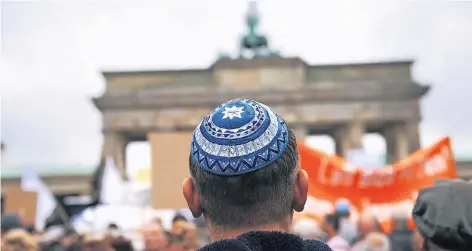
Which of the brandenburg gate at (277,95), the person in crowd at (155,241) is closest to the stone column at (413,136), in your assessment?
the brandenburg gate at (277,95)

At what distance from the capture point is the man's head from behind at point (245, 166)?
1226 millimetres

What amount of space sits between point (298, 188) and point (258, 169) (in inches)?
5.2

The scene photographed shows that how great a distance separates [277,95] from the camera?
109 feet

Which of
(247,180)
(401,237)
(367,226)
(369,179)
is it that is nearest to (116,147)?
(369,179)

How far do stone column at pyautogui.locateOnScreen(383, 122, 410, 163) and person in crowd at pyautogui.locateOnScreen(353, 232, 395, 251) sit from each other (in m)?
27.5

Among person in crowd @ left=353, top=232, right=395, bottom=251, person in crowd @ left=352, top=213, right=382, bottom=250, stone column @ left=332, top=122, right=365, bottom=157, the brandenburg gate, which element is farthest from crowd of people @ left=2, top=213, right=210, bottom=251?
stone column @ left=332, top=122, right=365, bottom=157

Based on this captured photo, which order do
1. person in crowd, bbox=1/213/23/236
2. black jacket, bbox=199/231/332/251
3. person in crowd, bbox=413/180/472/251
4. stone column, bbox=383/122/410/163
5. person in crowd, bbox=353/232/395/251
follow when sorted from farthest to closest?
stone column, bbox=383/122/410/163, person in crowd, bbox=1/213/23/236, person in crowd, bbox=353/232/395/251, person in crowd, bbox=413/180/472/251, black jacket, bbox=199/231/332/251

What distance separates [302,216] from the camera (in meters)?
7.80

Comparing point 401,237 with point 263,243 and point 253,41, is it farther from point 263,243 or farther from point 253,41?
point 253,41

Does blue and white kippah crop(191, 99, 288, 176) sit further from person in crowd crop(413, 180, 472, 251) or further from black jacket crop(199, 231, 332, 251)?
person in crowd crop(413, 180, 472, 251)

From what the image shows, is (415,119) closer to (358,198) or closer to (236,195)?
(358,198)

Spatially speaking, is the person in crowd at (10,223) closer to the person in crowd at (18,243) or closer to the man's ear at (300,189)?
the person in crowd at (18,243)

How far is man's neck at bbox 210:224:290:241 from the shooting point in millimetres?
1258

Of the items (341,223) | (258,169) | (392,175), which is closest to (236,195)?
(258,169)
